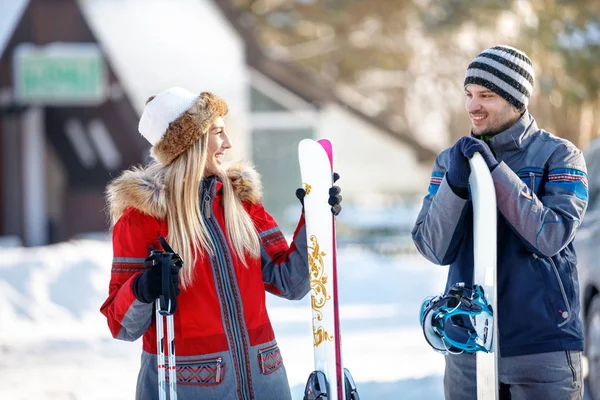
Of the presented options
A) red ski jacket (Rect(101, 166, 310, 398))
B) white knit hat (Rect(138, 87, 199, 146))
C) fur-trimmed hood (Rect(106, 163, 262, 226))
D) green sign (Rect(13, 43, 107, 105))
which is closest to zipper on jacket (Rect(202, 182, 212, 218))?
red ski jacket (Rect(101, 166, 310, 398))

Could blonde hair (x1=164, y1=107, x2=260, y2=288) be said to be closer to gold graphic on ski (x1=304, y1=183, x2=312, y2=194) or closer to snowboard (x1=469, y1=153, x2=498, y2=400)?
gold graphic on ski (x1=304, y1=183, x2=312, y2=194)

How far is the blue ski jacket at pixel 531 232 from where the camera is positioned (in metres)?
3.03

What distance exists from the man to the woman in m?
0.54

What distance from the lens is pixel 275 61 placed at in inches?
734

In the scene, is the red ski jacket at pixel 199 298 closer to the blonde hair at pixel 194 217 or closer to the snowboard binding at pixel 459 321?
the blonde hair at pixel 194 217

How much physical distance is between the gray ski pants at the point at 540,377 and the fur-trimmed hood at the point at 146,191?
1017 millimetres

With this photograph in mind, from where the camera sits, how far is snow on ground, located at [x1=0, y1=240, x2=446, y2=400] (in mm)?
6562

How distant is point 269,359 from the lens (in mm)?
3316

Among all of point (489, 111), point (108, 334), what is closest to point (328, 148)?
point (489, 111)

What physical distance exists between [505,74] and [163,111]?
121 cm

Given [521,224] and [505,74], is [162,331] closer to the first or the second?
[521,224]

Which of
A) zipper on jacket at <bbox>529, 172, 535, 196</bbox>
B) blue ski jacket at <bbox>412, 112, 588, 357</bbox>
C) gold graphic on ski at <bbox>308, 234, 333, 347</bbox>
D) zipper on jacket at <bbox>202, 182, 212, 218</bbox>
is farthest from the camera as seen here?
gold graphic on ski at <bbox>308, 234, 333, 347</bbox>

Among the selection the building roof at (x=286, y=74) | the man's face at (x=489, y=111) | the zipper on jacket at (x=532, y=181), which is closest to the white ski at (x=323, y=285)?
the man's face at (x=489, y=111)

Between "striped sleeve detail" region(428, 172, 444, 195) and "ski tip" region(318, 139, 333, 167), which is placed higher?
"ski tip" region(318, 139, 333, 167)
